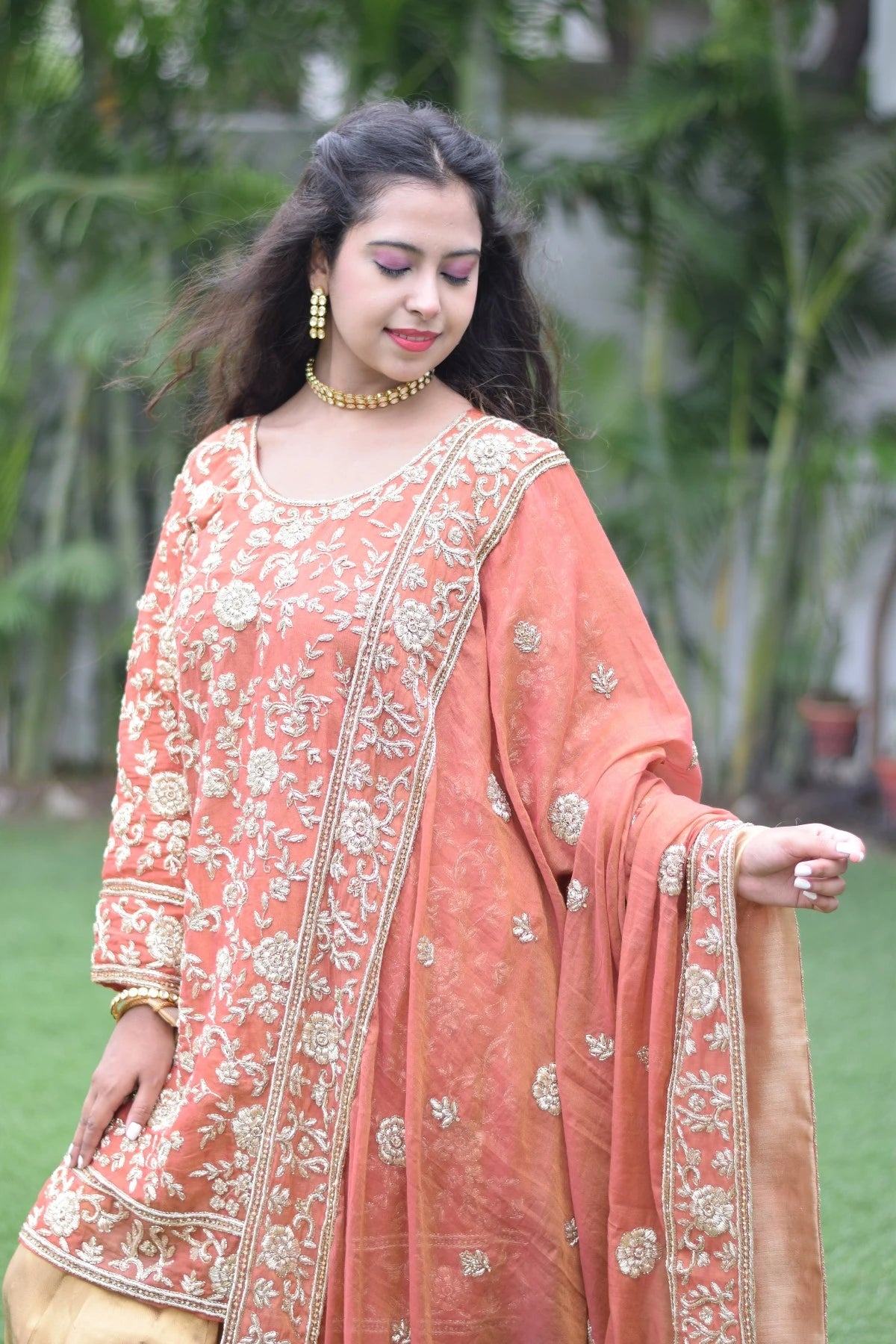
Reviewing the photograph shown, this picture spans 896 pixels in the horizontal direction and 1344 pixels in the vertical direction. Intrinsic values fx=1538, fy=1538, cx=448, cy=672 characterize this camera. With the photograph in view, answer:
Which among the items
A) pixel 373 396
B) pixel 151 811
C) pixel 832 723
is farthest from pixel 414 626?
pixel 832 723

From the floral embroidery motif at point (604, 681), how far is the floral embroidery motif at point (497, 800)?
164mm

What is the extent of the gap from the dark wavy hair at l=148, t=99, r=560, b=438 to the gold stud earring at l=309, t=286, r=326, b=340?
0.16 feet

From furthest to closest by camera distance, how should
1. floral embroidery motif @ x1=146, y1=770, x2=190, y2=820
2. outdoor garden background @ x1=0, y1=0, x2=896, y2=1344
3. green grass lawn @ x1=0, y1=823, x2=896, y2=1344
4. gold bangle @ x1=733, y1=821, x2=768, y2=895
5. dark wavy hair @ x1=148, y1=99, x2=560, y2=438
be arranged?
outdoor garden background @ x1=0, y1=0, x2=896, y2=1344 → green grass lawn @ x1=0, y1=823, x2=896, y2=1344 → floral embroidery motif @ x1=146, y1=770, x2=190, y2=820 → dark wavy hair @ x1=148, y1=99, x2=560, y2=438 → gold bangle @ x1=733, y1=821, x2=768, y2=895

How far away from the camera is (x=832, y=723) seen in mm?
6062

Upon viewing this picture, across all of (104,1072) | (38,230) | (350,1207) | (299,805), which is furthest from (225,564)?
(38,230)

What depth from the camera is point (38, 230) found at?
5871mm

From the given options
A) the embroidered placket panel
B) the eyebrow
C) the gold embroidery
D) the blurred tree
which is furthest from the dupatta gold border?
the blurred tree

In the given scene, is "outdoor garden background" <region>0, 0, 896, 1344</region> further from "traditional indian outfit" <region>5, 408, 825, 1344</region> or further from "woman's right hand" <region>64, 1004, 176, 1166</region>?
"traditional indian outfit" <region>5, 408, 825, 1344</region>

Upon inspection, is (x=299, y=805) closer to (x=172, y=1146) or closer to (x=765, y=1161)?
(x=172, y=1146)

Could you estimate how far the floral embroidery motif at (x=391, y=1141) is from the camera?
1743mm

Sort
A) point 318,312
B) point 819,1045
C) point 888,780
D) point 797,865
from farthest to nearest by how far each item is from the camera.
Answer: point 888,780
point 819,1045
point 318,312
point 797,865

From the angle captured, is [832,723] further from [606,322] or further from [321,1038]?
[321,1038]

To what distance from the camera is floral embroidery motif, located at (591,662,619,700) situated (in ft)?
6.00

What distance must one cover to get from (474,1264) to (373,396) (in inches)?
41.3
